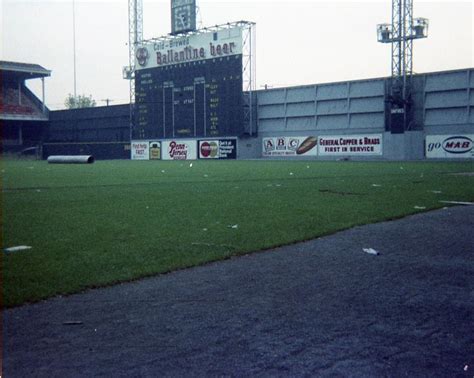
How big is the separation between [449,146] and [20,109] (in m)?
45.7

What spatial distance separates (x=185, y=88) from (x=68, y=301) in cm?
4249

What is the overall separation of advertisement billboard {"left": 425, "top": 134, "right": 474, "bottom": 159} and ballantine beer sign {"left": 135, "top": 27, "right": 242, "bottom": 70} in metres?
Result: 16.1

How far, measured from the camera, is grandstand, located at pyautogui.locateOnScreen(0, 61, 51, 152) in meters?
60.0

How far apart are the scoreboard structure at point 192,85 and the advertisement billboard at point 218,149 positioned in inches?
56.7

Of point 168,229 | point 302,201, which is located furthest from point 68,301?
point 302,201

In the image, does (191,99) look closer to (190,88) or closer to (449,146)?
(190,88)

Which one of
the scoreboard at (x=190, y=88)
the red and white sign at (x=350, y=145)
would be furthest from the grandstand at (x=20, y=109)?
the red and white sign at (x=350, y=145)

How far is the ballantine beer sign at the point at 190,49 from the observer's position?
4341cm

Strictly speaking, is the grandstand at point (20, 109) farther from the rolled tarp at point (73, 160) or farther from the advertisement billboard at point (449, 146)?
the advertisement billboard at point (449, 146)

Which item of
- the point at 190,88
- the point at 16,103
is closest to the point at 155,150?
the point at 190,88

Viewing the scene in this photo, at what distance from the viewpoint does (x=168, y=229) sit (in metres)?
7.52

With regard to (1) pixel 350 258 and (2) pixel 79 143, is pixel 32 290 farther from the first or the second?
(2) pixel 79 143

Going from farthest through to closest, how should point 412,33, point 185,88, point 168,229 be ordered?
point 185,88
point 412,33
point 168,229

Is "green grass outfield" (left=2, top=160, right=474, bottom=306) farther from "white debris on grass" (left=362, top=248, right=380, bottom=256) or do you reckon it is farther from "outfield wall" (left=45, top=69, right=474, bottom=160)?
"outfield wall" (left=45, top=69, right=474, bottom=160)
